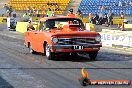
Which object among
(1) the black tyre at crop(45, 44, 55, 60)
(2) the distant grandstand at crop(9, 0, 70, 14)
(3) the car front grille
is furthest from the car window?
(2) the distant grandstand at crop(9, 0, 70, 14)

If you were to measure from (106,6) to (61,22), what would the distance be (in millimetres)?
37006

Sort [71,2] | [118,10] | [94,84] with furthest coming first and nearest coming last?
1. [71,2]
2. [118,10]
3. [94,84]

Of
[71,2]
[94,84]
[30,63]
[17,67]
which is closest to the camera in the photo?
[94,84]

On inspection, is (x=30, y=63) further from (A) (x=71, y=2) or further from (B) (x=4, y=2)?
→ (B) (x=4, y=2)

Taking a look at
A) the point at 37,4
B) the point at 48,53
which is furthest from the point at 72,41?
the point at 37,4

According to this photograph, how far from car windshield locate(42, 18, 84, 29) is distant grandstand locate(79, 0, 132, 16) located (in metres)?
35.0

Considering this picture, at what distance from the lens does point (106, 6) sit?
52219mm

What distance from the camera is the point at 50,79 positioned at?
10.2m

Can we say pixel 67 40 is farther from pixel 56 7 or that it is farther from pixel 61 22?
pixel 56 7

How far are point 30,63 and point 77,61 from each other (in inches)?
68.5

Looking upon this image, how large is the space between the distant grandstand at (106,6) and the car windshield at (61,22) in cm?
3505

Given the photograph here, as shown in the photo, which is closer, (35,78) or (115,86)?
(115,86)

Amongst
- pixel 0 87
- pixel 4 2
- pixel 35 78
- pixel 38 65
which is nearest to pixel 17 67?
pixel 38 65

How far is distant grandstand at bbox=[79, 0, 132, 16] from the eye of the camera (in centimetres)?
5125
